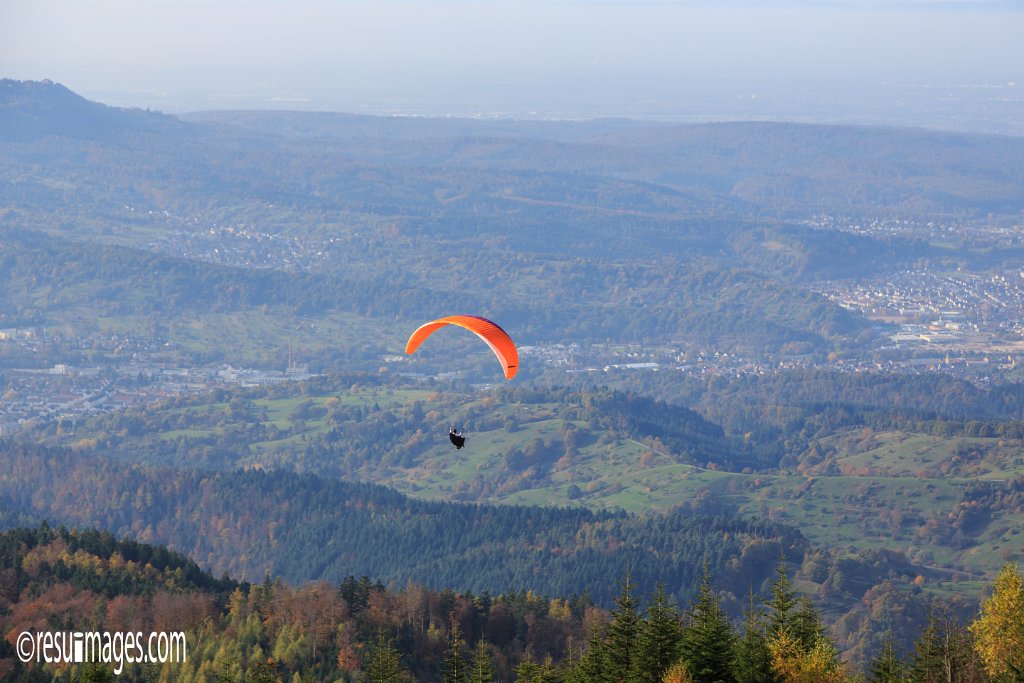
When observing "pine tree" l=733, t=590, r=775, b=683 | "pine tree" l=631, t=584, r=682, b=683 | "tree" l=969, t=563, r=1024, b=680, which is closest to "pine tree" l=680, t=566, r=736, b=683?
"pine tree" l=733, t=590, r=775, b=683

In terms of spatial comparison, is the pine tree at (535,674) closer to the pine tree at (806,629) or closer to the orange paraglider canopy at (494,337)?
the pine tree at (806,629)

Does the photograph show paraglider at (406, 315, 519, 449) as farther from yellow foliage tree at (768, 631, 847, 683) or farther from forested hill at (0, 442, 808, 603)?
forested hill at (0, 442, 808, 603)

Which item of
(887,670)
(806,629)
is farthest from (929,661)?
(806,629)

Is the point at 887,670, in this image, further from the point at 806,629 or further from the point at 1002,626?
the point at 1002,626

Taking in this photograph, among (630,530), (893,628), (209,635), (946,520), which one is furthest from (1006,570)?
(946,520)

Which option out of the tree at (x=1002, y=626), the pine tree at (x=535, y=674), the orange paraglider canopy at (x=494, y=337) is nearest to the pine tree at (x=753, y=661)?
the pine tree at (x=535, y=674)
